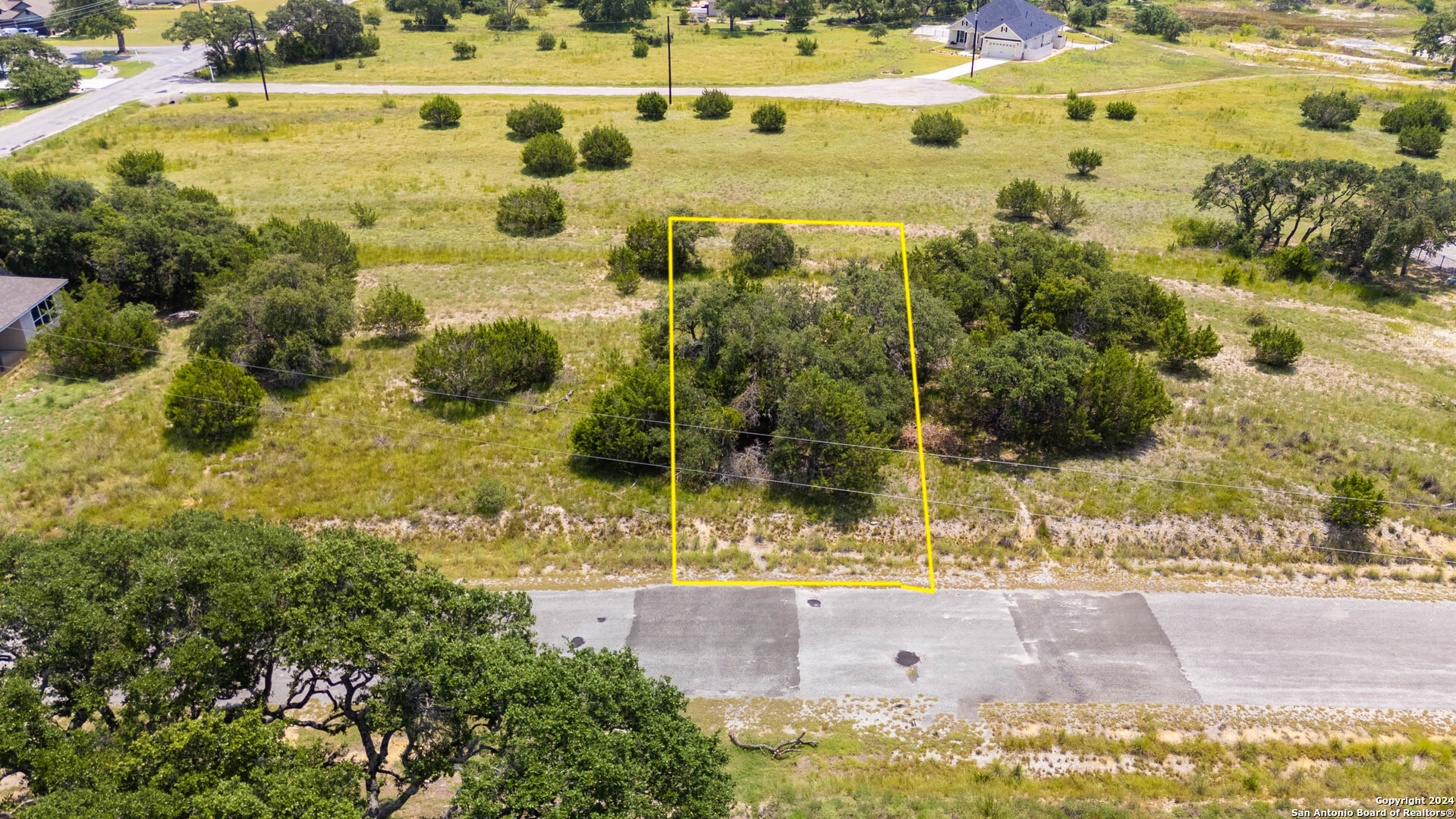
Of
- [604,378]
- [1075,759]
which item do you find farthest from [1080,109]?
[1075,759]

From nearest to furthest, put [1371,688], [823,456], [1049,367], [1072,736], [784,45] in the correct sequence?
[1072,736] < [1371,688] < [823,456] < [1049,367] < [784,45]

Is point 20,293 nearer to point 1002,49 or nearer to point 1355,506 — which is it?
point 1355,506

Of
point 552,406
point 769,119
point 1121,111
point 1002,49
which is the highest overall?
point 1002,49

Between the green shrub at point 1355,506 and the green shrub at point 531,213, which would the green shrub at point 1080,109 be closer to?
the green shrub at point 531,213

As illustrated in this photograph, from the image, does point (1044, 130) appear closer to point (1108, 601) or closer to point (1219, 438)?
point (1219, 438)

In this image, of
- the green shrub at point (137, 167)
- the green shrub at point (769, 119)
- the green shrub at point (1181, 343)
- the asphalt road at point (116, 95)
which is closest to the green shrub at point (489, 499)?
the green shrub at point (1181, 343)

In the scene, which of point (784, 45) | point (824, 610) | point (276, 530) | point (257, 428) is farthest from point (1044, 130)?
point (276, 530)
